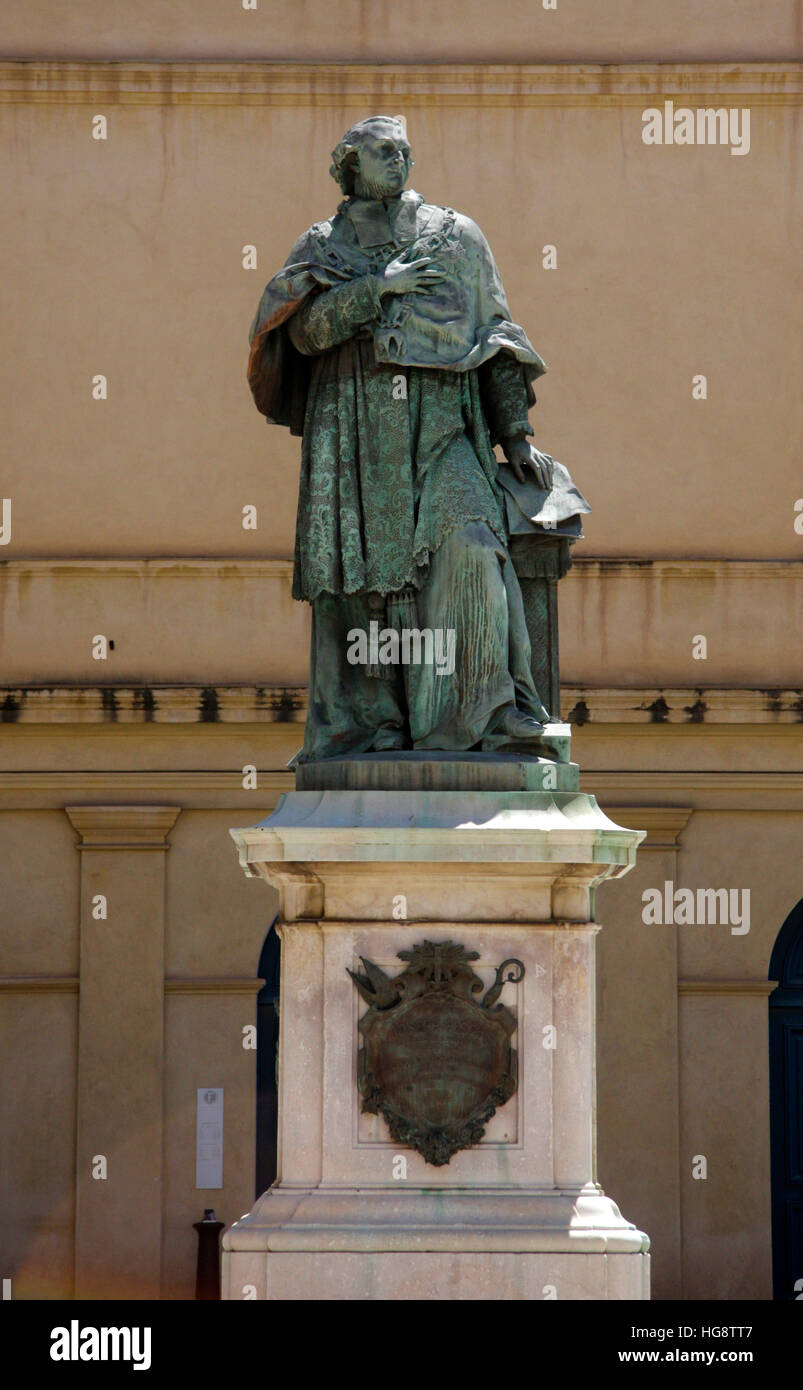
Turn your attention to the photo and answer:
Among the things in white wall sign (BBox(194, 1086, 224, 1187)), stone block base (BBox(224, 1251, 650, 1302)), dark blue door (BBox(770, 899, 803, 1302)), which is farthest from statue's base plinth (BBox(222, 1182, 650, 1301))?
dark blue door (BBox(770, 899, 803, 1302))

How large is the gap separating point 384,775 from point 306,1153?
1195 mm

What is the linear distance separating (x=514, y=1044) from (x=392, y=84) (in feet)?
36.5

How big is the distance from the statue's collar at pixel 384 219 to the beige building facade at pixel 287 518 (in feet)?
27.5

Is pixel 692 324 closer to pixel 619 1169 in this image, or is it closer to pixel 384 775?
pixel 619 1169

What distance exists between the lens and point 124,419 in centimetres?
1748

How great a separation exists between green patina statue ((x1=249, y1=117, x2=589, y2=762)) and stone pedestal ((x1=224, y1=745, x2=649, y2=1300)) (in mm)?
417

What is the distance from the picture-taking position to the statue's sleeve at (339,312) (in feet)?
27.5

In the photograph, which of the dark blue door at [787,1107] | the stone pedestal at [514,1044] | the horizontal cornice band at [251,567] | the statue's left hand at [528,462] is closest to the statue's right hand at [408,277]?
the statue's left hand at [528,462]

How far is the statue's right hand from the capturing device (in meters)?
8.41

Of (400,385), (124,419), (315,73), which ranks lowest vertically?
(400,385)

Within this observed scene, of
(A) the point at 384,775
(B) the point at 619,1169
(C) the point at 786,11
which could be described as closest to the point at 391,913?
(A) the point at 384,775

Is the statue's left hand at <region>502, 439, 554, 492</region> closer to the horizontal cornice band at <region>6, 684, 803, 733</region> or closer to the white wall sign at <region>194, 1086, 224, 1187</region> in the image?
the horizontal cornice band at <region>6, 684, 803, 733</region>

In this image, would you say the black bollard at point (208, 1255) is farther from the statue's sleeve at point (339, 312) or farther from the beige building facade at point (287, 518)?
the statue's sleeve at point (339, 312)

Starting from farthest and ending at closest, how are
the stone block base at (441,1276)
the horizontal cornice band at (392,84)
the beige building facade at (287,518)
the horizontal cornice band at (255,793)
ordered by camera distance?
the horizontal cornice band at (392,84) → the horizontal cornice band at (255,793) → the beige building facade at (287,518) → the stone block base at (441,1276)
